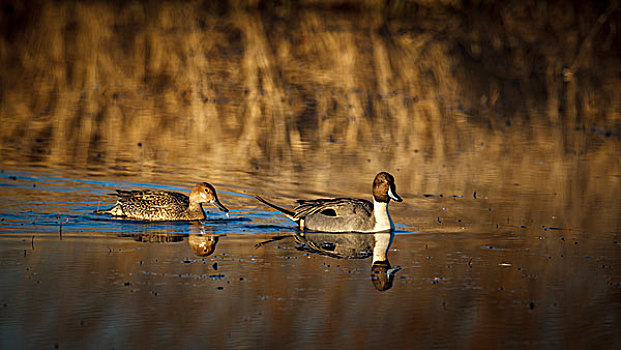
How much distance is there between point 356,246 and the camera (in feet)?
35.4

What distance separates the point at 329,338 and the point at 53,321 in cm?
188

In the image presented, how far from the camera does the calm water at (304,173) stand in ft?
26.1

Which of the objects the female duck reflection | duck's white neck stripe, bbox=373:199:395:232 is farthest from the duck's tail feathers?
duck's white neck stripe, bbox=373:199:395:232

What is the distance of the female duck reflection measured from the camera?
372 inches

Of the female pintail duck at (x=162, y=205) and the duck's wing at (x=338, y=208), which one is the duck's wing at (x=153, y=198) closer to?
the female pintail duck at (x=162, y=205)

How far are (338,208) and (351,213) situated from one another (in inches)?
5.7

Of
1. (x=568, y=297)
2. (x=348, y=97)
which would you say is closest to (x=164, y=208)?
(x=568, y=297)

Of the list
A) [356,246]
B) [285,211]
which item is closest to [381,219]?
[356,246]

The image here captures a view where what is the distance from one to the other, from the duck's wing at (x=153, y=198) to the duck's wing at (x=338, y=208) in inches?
56.6

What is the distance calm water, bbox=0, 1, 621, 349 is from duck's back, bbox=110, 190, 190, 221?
295 mm

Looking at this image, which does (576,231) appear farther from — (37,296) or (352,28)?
(352,28)

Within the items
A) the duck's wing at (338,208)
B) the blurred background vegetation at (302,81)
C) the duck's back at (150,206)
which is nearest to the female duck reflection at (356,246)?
the duck's wing at (338,208)

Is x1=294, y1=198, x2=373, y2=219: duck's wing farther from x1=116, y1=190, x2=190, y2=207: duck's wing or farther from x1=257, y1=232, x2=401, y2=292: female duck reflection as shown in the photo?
x1=116, y1=190, x2=190, y2=207: duck's wing

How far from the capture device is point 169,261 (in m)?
9.52
